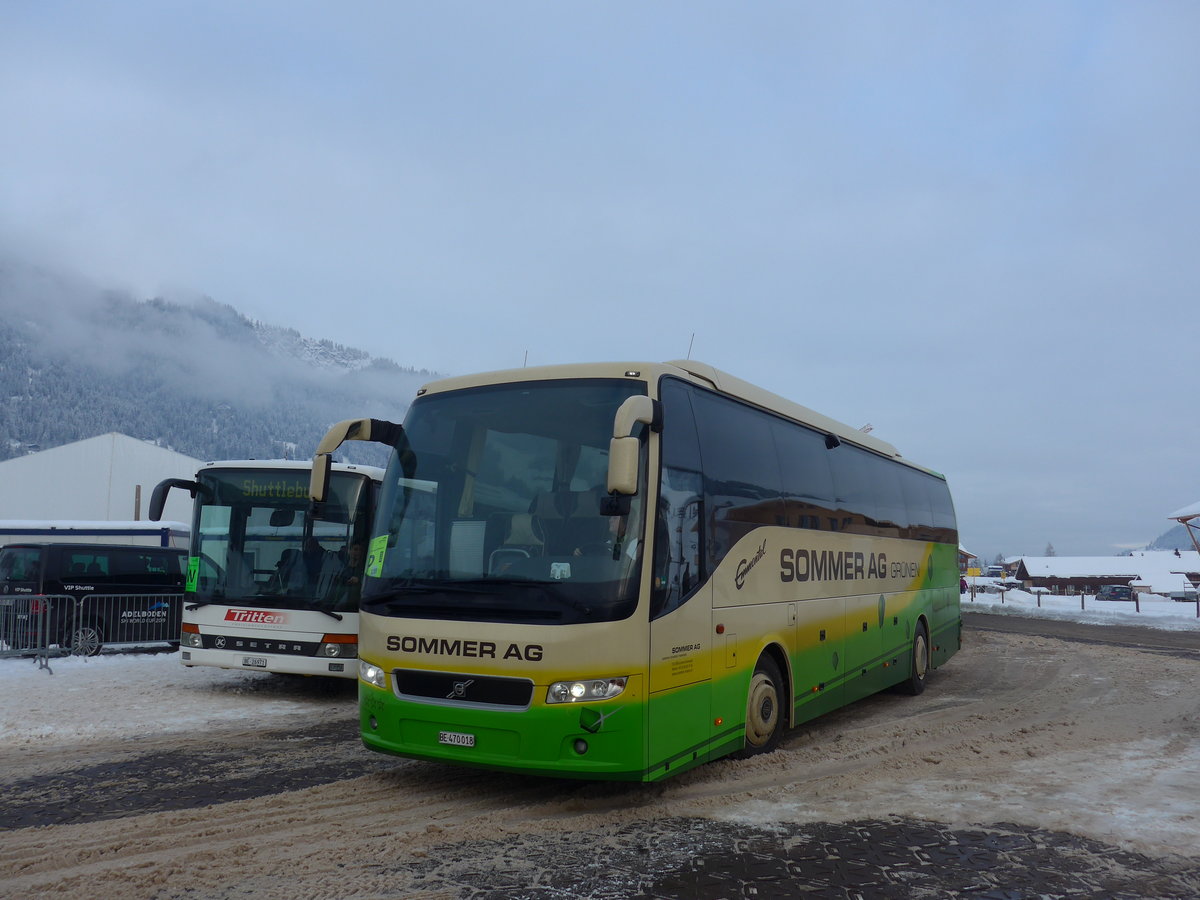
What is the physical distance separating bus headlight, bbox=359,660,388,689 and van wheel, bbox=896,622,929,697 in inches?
331

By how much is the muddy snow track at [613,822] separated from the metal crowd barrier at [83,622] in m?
8.00

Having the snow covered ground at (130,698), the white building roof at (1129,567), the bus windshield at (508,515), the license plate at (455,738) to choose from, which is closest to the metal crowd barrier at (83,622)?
the snow covered ground at (130,698)

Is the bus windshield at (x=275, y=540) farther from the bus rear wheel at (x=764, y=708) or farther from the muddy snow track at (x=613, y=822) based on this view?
the bus rear wheel at (x=764, y=708)

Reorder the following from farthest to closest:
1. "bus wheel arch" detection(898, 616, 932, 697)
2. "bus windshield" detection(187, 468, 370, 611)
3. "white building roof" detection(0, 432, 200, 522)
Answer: "white building roof" detection(0, 432, 200, 522) < "bus wheel arch" detection(898, 616, 932, 697) < "bus windshield" detection(187, 468, 370, 611)

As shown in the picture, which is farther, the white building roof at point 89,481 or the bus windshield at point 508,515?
the white building roof at point 89,481

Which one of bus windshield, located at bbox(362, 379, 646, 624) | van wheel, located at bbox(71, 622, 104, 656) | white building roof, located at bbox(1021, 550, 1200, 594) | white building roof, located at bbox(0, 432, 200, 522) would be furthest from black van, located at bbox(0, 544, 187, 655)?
white building roof, located at bbox(1021, 550, 1200, 594)

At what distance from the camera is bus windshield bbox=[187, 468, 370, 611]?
455 inches

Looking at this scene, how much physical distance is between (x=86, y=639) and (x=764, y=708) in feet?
44.4

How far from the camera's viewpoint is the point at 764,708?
8133 mm

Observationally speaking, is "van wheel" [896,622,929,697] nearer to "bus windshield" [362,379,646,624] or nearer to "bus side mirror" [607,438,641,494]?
"bus windshield" [362,379,646,624]

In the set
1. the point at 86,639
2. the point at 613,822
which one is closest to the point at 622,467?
the point at 613,822

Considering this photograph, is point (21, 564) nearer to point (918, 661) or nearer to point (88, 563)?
point (88, 563)

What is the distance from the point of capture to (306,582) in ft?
37.9

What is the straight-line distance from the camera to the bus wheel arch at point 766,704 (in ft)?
26.1
